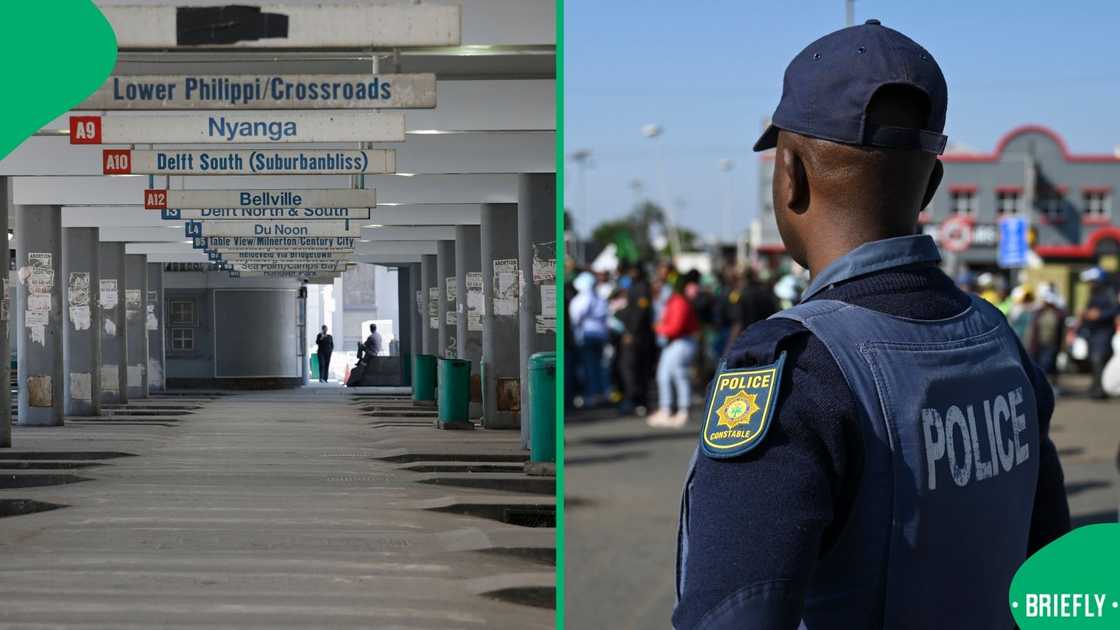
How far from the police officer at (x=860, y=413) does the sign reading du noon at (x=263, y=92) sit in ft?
18.4

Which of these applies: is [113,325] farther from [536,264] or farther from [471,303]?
[536,264]

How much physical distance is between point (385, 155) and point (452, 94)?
107cm

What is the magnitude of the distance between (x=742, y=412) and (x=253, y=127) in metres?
6.49

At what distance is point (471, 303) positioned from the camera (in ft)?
63.2

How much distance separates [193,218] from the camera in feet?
51.1

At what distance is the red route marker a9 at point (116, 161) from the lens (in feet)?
33.9

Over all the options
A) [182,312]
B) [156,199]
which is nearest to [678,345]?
[156,199]

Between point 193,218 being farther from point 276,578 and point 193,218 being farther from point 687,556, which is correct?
point 687,556

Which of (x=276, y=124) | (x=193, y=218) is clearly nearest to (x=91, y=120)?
(x=276, y=124)

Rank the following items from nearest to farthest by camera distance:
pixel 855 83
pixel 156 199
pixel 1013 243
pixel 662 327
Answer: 1. pixel 855 83
2. pixel 1013 243
3. pixel 662 327
4. pixel 156 199

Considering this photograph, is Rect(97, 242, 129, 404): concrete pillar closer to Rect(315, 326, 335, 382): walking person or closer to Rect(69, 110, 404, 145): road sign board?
Rect(315, 326, 335, 382): walking person

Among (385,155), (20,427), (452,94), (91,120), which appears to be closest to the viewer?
(91,120)

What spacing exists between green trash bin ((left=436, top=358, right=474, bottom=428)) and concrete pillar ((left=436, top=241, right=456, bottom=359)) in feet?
14.2

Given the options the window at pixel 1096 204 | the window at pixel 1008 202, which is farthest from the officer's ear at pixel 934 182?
the window at pixel 1096 204
